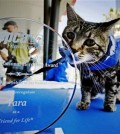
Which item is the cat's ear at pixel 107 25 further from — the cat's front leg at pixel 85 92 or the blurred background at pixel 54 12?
the cat's front leg at pixel 85 92

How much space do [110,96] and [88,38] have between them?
0.87 feet

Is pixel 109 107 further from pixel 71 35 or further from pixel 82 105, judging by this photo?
pixel 71 35

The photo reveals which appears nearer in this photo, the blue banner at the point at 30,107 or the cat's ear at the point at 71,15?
the blue banner at the point at 30,107

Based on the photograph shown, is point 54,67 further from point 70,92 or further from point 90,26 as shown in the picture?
point 90,26

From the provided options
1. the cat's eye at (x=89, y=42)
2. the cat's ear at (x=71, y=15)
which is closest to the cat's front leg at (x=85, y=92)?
the cat's eye at (x=89, y=42)

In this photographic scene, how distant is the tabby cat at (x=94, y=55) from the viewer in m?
0.89

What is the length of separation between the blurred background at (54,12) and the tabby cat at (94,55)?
3 centimetres

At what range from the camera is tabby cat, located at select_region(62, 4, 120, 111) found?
89 cm

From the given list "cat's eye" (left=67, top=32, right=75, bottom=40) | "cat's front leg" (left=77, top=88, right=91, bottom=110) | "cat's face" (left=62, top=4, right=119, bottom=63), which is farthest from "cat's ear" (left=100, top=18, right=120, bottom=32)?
"cat's front leg" (left=77, top=88, right=91, bottom=110)

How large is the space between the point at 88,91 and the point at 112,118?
15 cm

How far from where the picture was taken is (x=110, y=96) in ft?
3.06

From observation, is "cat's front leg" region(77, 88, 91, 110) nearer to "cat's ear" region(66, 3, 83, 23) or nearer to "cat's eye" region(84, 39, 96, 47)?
"cat's eye" region(84, 39, 96, 47)

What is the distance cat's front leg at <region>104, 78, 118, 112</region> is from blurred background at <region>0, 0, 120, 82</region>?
0.57 ft

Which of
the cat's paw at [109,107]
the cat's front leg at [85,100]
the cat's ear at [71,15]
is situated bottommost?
the cat's paw at [109,107]
